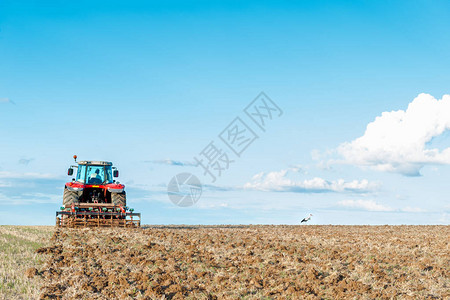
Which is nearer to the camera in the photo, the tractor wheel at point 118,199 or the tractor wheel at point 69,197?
the tractor wheel at point 118,199

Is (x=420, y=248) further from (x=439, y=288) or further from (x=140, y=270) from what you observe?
(x=140, y=270)

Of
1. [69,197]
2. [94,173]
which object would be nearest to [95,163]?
[94,173]

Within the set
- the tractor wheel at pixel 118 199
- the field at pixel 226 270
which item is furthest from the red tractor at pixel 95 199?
the field at pixel 226 270

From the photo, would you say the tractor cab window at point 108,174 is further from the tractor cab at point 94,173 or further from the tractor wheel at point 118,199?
the tractor wheel at point 118,199

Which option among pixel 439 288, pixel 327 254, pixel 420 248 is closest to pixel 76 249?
pixel 327 254

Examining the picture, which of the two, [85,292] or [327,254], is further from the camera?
[327,254]

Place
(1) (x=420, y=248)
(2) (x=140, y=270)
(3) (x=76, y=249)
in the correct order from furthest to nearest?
1. (1) (x=420, y=248)
2. (3) (x=76, y=249)
3. (2) (x=140, y=270)

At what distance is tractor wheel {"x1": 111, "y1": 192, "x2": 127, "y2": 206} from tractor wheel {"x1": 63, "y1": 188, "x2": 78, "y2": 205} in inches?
69.8

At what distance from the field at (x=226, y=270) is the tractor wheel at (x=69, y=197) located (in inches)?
250

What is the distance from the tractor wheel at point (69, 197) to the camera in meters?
20.9

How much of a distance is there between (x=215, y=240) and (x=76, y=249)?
4.67 metres

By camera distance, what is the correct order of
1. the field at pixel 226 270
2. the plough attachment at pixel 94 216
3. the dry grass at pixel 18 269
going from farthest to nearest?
the plough attachment at pixel 94 216 → the field at pixel 226 270 → the dry grass at pixel 18 269

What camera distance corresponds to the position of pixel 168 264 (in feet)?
34.8

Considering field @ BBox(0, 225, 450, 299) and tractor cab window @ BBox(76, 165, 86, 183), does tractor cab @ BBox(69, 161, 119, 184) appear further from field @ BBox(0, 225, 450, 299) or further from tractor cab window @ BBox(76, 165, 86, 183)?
field @ BBox(0, 225, 450, 299)
